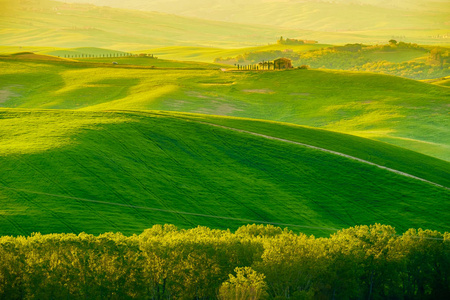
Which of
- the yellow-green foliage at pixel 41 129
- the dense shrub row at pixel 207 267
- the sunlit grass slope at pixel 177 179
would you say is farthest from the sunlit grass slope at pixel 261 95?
the dense shrub row at pixel 207 267

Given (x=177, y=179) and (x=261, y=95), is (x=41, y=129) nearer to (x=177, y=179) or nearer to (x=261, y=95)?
(x=177, y=179)

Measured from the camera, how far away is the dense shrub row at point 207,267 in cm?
3978

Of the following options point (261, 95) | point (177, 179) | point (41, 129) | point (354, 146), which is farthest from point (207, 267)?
point (261, 95)

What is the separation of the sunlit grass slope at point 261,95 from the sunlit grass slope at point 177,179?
3368 cm

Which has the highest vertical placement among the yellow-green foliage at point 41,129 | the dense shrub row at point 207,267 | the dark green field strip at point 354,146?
the yellow-green foliage at point 41,129

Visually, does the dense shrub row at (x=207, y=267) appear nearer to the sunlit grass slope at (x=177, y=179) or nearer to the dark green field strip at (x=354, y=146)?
the sunlit grass slope at (x=177, y=179)

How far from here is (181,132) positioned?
2940 inches

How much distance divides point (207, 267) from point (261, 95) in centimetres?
9941

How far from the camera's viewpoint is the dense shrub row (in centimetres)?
3978

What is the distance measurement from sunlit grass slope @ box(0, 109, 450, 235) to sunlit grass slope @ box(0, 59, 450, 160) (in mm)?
33679

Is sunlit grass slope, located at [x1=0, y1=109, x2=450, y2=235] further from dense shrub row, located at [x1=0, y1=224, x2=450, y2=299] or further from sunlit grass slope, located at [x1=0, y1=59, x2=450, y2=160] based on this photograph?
sunlit grass slope, located at [x1=0, y1=59, x2=450, y2=160]

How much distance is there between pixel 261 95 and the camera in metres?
140

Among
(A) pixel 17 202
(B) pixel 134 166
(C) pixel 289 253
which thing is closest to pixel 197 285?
(C) pixel 289 253

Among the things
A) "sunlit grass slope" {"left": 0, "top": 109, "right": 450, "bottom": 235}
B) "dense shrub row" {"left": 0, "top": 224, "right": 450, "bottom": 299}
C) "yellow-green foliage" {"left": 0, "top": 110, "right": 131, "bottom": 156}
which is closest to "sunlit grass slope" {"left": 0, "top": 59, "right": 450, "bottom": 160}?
"yellow-green foliage" {"left": 0, "top": 110, "right": 131, "bottom": 156}
